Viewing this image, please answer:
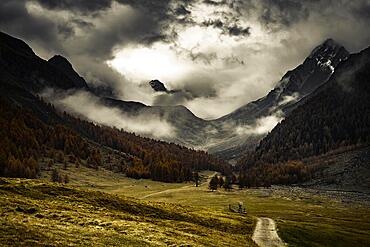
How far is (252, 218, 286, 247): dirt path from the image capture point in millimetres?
63694

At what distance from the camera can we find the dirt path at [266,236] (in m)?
63.7

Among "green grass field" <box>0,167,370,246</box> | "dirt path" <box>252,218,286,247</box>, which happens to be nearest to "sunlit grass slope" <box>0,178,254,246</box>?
"green grass field" <box>0,167,370,246</box>

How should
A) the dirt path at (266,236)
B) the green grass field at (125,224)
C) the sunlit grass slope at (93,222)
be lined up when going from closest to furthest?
1. the sunlit grass slope at (93,222)
2. the green grass field at (125,224)
3. the dirt path at (266,236)

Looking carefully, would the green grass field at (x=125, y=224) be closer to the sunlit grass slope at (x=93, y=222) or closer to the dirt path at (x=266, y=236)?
the sunlit grass slope at (x=93, y=222)

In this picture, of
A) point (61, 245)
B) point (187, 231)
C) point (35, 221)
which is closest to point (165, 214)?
point (187, 231)

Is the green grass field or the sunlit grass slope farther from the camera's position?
the green grass field

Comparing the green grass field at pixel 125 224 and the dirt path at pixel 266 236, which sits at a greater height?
the green grass field at pixel 125 224

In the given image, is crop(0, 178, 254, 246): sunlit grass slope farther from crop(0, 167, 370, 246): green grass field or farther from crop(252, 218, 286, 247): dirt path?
crop(252, 218, 286, 247): dirt path

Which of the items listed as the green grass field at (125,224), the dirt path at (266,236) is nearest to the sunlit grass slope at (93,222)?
the green grass field at (125,224)

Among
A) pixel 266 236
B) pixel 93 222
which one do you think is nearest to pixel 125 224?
pixel 93 222

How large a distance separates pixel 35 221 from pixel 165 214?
31542 mm

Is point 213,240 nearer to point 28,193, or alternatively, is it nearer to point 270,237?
point 270,237

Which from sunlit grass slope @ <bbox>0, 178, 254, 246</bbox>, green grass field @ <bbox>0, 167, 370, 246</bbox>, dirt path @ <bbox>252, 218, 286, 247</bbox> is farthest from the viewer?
dirt path @ <bbox>252, 218, 286, 247</bbox>

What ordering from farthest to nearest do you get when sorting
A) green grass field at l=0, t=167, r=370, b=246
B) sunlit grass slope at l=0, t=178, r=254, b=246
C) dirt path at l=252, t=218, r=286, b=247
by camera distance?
dirt path at l=252, t=218, r=286, b=247
green grass field at l=0, t=167, r=370, b=246
sunlit grass slope at l=0, t=178, r=254, b=246
